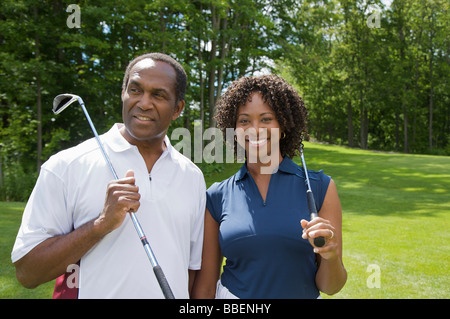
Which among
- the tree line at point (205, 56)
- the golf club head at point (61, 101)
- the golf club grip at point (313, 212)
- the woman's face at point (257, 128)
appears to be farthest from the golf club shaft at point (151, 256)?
the tree line at point (205, 56)

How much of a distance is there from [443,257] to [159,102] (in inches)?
283

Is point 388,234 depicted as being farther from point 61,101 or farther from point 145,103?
point 61,101

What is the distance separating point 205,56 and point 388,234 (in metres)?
18.2

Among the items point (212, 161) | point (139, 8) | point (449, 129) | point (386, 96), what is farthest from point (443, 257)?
point (449, 129)

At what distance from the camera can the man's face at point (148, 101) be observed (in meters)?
2.51

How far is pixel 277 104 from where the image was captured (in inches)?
109

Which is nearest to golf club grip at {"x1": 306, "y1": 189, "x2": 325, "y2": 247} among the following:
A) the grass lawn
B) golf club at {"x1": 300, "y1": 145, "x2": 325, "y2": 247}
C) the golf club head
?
Result: golf club at {"x1": 300, "y1": 145, "x2": 325, "y2": 247}

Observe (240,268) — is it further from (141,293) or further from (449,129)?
(449,129)

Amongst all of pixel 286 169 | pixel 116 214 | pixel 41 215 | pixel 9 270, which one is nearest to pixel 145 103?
pixel 116 214

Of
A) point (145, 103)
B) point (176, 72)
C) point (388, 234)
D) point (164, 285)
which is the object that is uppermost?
point (176, 72)

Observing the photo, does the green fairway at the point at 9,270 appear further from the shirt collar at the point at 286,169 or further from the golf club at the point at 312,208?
the golf club at the point at 312,208

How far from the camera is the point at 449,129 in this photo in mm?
47406

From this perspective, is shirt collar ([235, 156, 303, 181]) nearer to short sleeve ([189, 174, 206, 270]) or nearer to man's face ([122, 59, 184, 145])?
short sleeve ([189, 174, 206, 270])

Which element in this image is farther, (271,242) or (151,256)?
(271,242)
